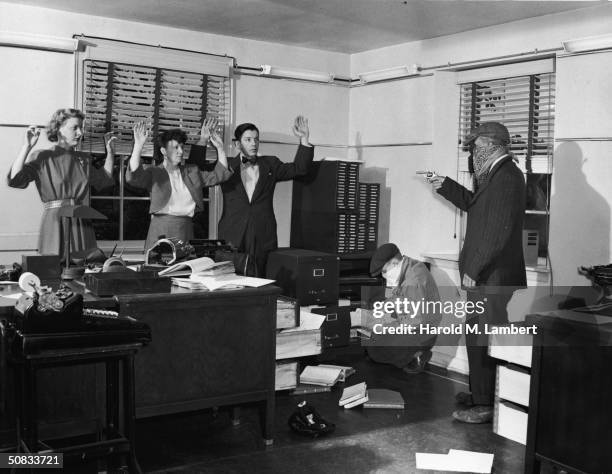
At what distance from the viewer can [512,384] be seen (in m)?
4.38

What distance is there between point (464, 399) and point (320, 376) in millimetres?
A: 1021

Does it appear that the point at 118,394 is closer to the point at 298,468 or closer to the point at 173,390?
the point at 173,390

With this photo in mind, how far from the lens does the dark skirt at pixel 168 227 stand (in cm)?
584

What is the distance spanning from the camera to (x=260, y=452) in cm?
420

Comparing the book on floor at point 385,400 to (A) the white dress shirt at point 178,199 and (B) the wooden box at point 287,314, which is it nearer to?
(B) the wooden box at point 287,314

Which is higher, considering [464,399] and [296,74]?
[296,74]

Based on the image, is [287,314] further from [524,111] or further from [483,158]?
[524,111]

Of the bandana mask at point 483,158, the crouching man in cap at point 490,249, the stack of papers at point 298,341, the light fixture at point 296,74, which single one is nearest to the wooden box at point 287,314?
the stack of papers at point 298,341

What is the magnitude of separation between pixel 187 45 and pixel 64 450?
4194 mm

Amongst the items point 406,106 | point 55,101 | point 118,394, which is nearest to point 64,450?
point 118,394

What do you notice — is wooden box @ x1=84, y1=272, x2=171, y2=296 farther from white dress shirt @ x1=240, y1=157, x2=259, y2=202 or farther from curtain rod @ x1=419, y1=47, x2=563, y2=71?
curtain rod @ x1=419, y1=47, x2=563, y2=71

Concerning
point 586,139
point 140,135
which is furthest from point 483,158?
point 140,135

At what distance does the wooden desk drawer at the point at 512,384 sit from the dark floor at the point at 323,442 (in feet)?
0.90

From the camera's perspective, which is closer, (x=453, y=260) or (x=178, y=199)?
(x=178, y=199)
